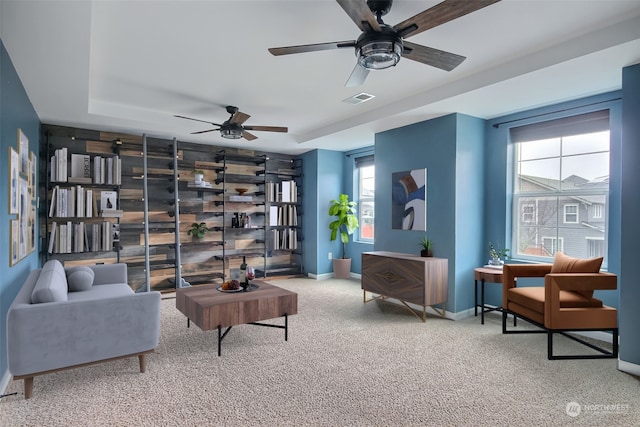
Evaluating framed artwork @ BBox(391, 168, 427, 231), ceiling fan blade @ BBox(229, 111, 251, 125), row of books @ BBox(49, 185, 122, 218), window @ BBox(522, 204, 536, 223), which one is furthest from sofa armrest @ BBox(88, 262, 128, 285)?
window @ BBox(522, 204, 536, 223)

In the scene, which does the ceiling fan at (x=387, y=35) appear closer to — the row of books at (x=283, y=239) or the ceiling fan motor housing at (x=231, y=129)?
the ceiling fan motor housing at (x=231, y=129)

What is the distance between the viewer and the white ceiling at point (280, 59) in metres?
2.42

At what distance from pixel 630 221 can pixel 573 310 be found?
843 mm

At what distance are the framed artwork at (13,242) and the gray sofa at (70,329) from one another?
0.76 feet

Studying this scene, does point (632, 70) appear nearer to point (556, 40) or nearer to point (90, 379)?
point (556, 40)

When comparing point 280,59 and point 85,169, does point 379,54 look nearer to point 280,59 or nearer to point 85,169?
point 280,59

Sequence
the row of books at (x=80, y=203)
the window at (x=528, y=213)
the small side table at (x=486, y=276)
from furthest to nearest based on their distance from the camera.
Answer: the row of books at (x=80, y=203), the window at (x=528, y=213), the small side table at (x=486, y=276)

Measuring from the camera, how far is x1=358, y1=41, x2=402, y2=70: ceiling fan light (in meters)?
2.20

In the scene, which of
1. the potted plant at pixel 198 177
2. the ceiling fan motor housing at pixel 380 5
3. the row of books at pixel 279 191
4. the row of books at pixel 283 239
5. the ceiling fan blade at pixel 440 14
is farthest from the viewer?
the row of books at pixel 283 239

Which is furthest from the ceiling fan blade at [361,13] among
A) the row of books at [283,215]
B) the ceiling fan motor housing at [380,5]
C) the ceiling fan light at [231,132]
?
the row of books at [283,215]

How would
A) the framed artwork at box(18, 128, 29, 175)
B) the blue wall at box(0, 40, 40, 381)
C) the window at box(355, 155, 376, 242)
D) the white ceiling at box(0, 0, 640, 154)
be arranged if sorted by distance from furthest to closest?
the window at box(355, 155, 376, 242), the framed artwork at box(18, 128, 29, 175), the blue wall at box(0, 40, 40, 381), the white ceiling at box(0, 0, 640, 154)

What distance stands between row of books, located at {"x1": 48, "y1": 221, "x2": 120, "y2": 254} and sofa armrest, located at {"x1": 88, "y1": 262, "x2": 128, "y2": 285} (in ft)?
3.44

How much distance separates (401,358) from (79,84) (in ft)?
12.7

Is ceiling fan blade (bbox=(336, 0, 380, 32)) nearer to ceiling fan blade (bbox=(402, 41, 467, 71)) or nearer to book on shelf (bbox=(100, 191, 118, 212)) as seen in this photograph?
ceiling fan blade (bbox=(402, 41, 467, 71))
